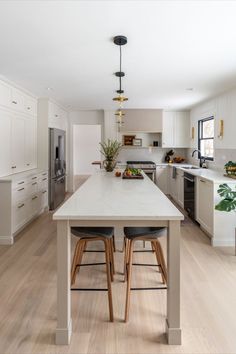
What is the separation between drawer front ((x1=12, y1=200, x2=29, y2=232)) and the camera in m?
3.98

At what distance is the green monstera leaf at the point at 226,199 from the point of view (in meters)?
3.29

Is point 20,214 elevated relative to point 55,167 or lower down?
lower down

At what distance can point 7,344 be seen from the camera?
187 centimetres

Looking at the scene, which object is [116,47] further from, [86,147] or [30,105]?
[86,147]

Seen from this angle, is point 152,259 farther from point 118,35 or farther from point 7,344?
point 118,35

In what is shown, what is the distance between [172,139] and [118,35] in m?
5.01

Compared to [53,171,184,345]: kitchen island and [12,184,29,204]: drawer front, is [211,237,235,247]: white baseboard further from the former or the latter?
[12,184,29,204]: drawer front

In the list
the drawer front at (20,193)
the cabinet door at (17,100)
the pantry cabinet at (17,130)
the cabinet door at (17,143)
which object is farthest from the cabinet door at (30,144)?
the drawer front at (20,193)

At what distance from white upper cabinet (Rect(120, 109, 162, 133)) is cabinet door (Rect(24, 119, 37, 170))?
2.50 metres

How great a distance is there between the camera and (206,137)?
6.30 metres

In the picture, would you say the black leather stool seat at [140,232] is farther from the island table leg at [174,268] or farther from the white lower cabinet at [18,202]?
the white lower cabinet at [18,202]

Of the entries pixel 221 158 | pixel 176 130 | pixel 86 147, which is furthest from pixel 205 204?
pixel 86 147

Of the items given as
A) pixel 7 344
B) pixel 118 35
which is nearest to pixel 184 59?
pixel 118 35

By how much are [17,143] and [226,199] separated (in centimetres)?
344
